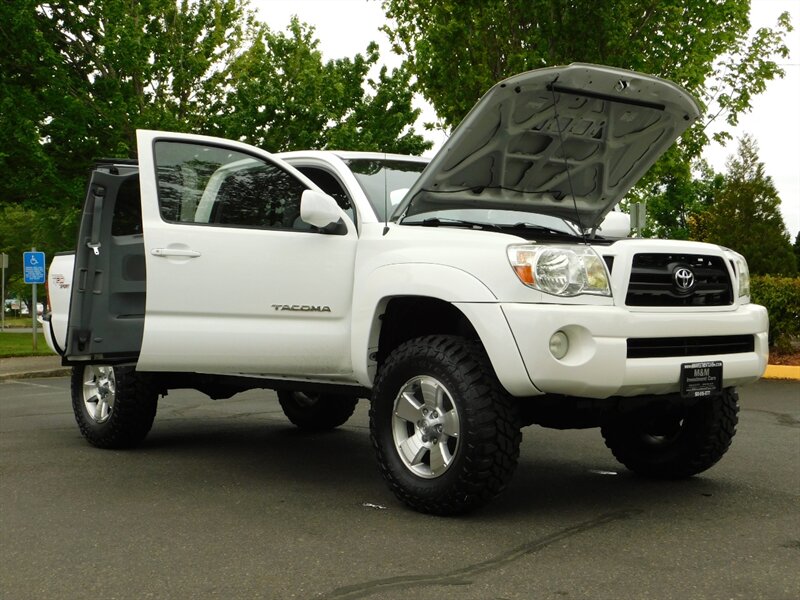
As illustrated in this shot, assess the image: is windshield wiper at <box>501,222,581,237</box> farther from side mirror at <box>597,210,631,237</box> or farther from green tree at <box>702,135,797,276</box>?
green tree at <box>702,135,797,276</box>

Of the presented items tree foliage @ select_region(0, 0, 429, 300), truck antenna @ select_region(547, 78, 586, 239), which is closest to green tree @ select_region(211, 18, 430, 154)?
tree foliage @ select_region(0, 0, 429, 300)

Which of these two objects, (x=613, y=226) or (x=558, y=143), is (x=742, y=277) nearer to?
(x=558, y=143)

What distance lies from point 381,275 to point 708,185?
73653mm

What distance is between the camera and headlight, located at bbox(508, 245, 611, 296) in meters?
4.57

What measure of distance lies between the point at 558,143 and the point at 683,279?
122cm

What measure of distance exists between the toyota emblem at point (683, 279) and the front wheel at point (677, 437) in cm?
75

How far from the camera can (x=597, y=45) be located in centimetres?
1764

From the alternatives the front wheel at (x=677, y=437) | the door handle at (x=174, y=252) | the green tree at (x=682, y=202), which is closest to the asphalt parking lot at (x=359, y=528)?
the front wheel at (x=677, y=437)

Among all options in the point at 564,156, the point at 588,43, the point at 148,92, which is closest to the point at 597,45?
the point at 588,43

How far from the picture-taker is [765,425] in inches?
326

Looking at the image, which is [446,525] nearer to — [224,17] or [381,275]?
[381,275]

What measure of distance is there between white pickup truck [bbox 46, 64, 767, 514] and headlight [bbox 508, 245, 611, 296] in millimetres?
10

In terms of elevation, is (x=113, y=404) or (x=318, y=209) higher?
(x=318, y=209)

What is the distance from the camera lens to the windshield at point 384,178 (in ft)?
18.6
